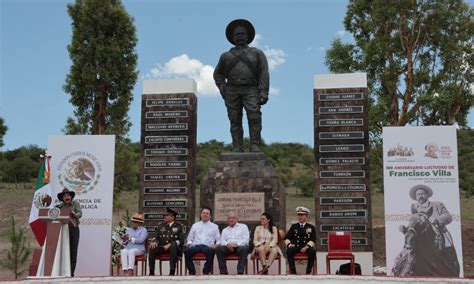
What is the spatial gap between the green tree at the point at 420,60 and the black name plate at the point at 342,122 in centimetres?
458

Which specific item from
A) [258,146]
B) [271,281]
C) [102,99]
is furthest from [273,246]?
[102,99]

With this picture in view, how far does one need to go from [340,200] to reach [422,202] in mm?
1489

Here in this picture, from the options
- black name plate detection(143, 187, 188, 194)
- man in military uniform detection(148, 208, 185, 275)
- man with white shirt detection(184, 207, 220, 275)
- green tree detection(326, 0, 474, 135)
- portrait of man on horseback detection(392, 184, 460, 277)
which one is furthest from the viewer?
green tree detection(326, 0, 474, 135)

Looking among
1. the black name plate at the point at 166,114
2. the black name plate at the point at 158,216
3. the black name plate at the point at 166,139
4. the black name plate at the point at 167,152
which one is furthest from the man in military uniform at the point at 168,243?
the black name plate at the point at 166,114

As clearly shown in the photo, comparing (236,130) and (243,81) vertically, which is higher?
(243,81)

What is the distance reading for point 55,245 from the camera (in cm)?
758

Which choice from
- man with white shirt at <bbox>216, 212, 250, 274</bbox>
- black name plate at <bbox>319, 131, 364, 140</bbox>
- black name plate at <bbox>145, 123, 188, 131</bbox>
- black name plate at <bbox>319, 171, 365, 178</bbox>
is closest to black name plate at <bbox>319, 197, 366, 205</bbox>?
black name plate at <bbox>319, 171, 365, 178</bbox>

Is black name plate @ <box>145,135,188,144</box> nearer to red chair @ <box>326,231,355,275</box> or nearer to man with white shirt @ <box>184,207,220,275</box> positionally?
man with white shirt @ <box>184,207,220,275</box>

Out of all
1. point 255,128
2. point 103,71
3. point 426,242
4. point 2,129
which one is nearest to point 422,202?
point 426,242

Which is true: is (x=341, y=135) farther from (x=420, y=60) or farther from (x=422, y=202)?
(x=420, y=60)

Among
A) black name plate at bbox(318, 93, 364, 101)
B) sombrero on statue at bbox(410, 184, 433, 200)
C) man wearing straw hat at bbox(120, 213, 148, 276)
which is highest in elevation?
black name plate at bbox(318, 93, 364, 101)

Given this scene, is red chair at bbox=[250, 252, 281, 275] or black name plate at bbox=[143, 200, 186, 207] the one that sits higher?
black name plate at bbox=[143, 200, 186, 207]

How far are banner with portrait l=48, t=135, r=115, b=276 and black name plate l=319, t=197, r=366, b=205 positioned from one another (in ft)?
11.9

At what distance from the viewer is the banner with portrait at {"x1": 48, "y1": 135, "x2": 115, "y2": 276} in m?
9.24
